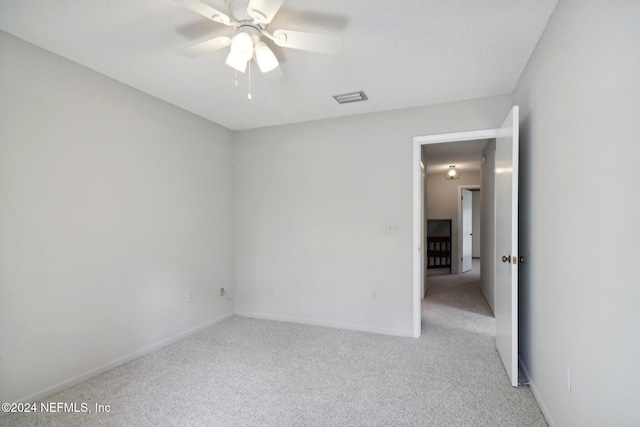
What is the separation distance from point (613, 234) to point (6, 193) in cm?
322

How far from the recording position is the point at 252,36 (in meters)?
1.85

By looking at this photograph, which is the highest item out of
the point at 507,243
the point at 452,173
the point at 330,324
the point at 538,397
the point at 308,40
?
the point at 308,40

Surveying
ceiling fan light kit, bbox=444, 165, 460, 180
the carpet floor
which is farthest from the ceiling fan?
ceiling fan light kit, bbox=444, 165, 460, 180

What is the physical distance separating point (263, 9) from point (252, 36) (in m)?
0.31

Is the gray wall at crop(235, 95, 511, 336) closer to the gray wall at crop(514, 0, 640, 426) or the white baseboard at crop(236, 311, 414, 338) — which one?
the white baseboard at crop(236, 311, 414, 338)

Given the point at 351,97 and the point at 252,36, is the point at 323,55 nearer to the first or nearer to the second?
the point at 252,36

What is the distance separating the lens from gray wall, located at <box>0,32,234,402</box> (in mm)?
2082

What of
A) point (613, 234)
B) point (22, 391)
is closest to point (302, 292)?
point (22, 391)

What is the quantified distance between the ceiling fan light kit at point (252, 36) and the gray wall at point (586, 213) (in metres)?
1.17

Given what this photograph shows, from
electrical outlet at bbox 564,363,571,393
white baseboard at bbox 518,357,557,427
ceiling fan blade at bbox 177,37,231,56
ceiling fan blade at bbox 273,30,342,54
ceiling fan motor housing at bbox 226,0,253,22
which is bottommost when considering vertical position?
white baseboard at bbox 518,357,557,427

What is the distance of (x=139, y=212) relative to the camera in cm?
292

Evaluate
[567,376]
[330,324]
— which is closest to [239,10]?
[567,376]

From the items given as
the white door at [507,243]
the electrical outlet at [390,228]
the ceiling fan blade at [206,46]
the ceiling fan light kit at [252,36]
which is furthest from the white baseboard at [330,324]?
the ceiling fan blade at [206,46]

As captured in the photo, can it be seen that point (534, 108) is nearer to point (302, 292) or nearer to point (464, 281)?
point (302, 292)
